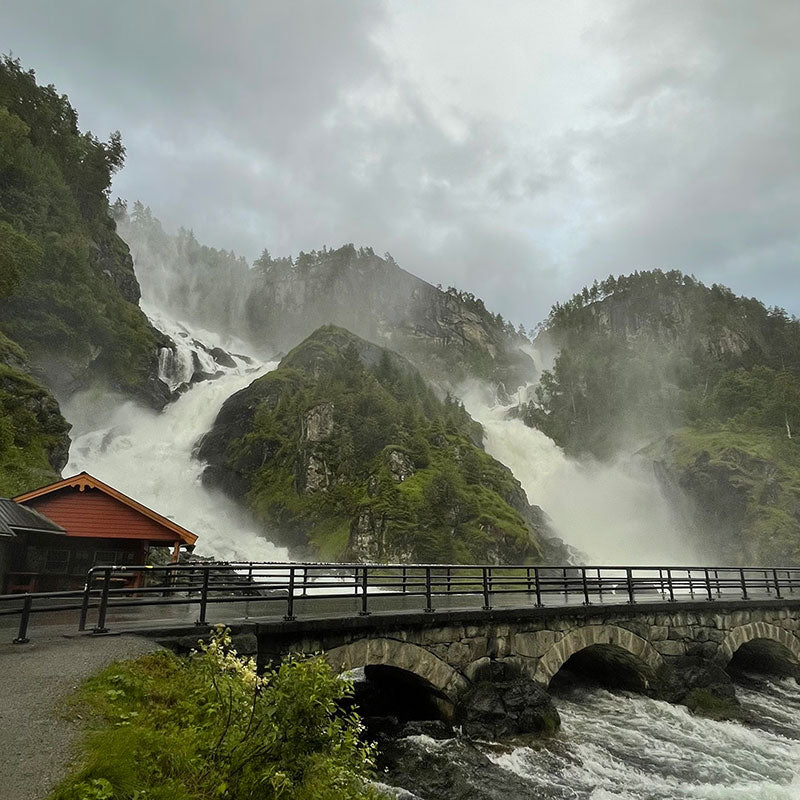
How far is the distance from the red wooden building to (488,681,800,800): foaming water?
15.0m

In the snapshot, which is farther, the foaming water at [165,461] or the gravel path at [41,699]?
the foaming water at [165,461]

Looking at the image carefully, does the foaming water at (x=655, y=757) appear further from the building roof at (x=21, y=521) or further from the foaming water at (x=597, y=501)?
the foaming water at (x=597, y=501)

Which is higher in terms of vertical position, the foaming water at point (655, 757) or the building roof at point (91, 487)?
the building roof at point (91, 487)

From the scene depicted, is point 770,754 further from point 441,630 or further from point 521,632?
point 441,630

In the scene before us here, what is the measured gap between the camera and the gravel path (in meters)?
4.65

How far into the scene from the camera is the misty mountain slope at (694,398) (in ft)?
210

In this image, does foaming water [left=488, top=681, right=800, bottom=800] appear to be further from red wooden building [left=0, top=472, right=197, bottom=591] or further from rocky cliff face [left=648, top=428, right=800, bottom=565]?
rocky cliff face [left=648, top=428, right=800, bottom=565]

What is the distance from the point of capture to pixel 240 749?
16.5 ft

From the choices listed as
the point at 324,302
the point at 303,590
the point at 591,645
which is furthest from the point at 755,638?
the point at 324,302

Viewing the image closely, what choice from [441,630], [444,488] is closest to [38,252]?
[444,488]

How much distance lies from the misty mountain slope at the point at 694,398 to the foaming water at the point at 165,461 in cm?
5380

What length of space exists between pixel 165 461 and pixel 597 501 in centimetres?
5679

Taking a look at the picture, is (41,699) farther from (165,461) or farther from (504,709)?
(165,461)

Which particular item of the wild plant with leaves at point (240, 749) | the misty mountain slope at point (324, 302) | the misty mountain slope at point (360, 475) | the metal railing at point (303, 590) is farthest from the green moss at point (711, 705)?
the misty mountain slope at point (324, 302)
